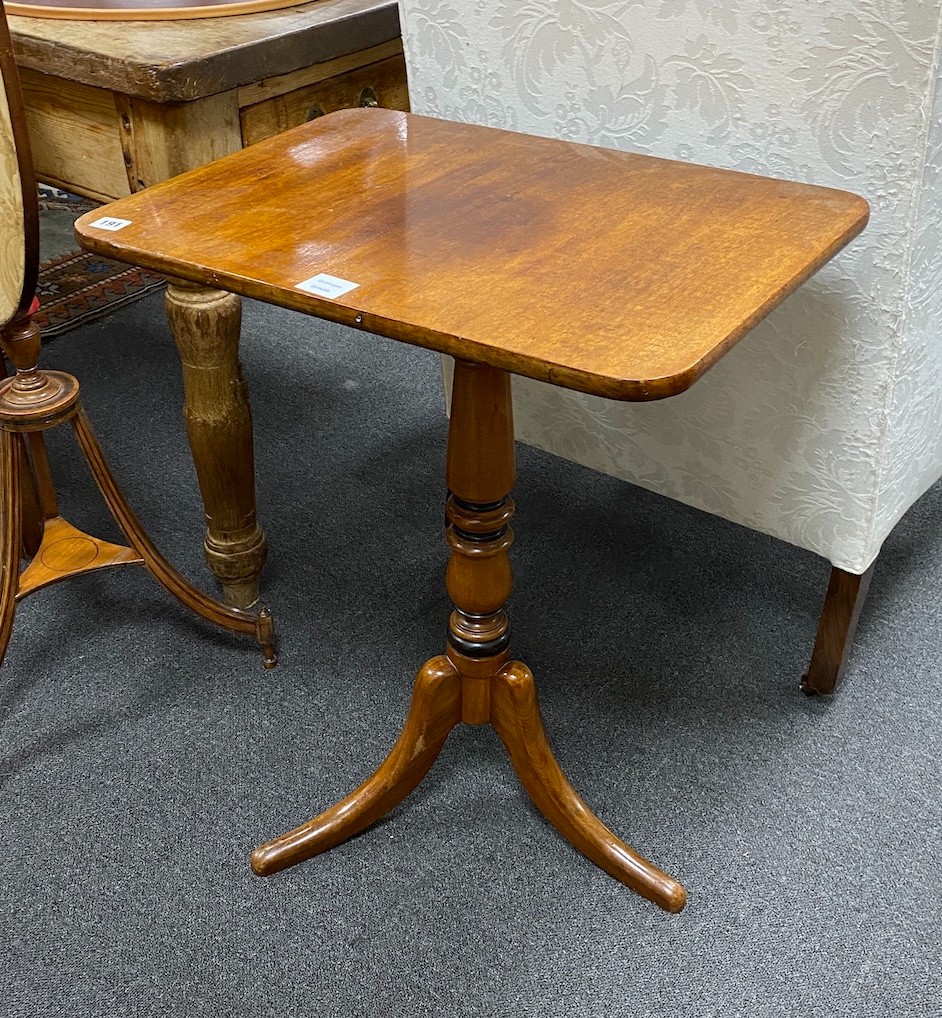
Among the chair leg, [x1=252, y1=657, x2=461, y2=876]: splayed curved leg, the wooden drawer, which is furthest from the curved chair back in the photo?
the chair leg

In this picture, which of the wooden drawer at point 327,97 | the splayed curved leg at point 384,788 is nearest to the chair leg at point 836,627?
the splayed curved leg at point 384,788

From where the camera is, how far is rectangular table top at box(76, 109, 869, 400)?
31.8 inches

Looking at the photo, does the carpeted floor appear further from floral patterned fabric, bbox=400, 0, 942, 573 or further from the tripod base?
floral patterned fabric, bbox=400, 0, 942, 573

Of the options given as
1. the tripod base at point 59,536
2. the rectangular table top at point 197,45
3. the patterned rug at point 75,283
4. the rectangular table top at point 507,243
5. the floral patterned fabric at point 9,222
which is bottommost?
the patterned rug at point 75,283

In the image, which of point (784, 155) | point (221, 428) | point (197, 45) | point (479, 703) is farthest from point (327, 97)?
point (479, 703)

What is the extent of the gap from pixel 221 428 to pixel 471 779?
0.54 metres

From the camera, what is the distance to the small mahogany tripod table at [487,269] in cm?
82

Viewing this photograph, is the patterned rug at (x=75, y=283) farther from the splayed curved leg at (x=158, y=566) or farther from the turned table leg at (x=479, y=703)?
the turned table leg at (x=479, y=703)

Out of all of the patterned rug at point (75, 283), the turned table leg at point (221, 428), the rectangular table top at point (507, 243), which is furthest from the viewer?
the patterned rug at point (75, 283)

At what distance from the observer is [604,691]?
1483mm

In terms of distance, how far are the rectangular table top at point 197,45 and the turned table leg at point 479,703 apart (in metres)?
0.54

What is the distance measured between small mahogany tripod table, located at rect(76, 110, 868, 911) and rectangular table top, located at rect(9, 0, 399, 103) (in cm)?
14

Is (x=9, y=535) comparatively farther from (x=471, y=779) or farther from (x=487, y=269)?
(x=487, y=269)

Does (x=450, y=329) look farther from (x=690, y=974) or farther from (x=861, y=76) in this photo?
(x=690, y=974)
